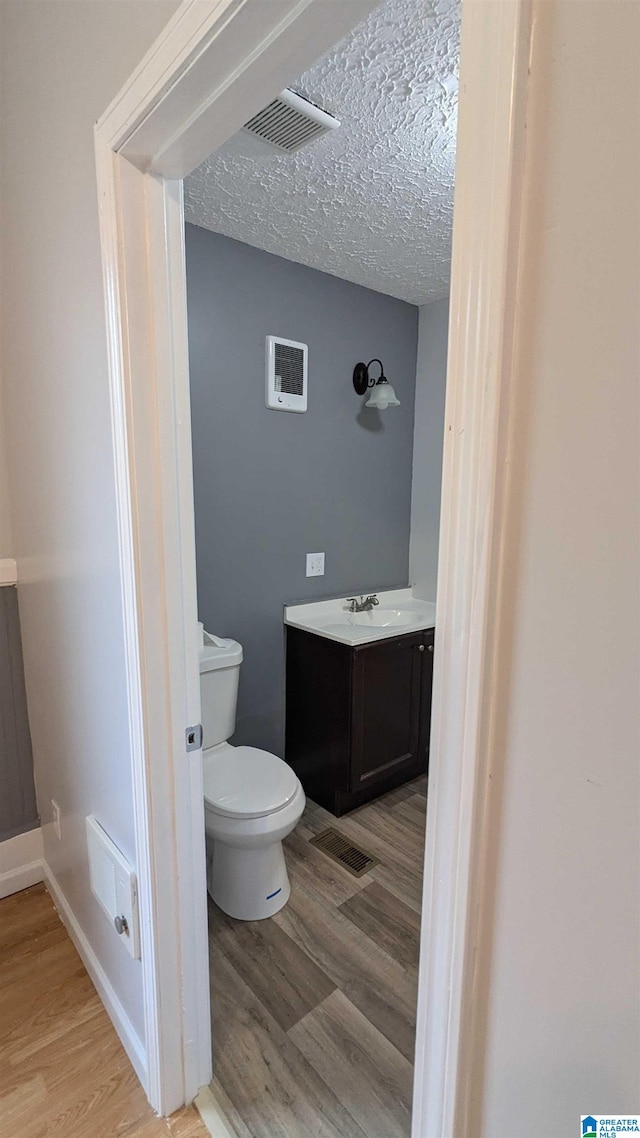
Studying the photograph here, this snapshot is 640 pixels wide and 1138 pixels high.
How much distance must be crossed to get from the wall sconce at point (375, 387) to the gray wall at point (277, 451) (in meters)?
0.04

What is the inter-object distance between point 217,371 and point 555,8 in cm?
183

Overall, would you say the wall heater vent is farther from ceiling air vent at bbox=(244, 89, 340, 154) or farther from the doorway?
ceiling air vent at bbox=(244, 89, 340, 154)

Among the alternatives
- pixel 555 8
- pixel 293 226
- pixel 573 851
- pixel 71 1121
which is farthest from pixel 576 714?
pixel 293 226

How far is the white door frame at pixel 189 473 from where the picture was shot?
40 cm

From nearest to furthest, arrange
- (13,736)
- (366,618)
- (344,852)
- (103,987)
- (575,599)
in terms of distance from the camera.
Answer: (575,599)
(103,987)
(13,736)
(344,852)
(366,618)

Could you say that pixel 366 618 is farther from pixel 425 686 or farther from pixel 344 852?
pixel 344 852

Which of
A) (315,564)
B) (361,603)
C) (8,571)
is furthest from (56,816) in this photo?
(361,603)

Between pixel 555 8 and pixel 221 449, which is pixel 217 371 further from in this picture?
pixel 555 8

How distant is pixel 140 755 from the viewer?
3.44 feet

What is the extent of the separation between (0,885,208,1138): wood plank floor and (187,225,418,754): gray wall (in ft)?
3.23

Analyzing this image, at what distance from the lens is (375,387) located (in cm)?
246

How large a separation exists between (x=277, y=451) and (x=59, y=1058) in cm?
206

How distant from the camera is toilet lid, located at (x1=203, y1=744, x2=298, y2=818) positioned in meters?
1.61

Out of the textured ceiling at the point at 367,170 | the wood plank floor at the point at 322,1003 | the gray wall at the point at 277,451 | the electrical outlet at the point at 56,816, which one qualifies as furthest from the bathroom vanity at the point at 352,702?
the textured ceiling at the point at 367,170
